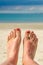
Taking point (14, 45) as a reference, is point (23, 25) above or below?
above

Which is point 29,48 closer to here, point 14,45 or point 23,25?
point 14,45

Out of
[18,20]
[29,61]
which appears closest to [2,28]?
[18,20]

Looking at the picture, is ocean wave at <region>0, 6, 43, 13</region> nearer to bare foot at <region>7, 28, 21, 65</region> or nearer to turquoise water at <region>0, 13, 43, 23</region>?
turquoise water at <region>0, 13, 43, 23</region>

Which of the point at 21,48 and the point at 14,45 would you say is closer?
the point at 14,45

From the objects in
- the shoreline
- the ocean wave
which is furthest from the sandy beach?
the ocean wave

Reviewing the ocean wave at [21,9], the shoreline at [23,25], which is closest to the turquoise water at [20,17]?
the ocean wave at [21,9]

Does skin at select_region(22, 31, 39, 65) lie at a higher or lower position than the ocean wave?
lower

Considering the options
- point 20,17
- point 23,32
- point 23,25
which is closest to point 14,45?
point 23,32

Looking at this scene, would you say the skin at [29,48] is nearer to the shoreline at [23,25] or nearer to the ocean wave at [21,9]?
the shoreline at [23,25]
